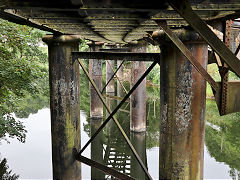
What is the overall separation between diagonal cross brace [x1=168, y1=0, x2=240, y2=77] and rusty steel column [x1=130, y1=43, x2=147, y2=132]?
7828mm

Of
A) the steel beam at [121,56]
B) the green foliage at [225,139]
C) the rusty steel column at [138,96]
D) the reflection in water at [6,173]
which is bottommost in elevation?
the reflection in water at [6,173]

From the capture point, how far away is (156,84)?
24.7 meters

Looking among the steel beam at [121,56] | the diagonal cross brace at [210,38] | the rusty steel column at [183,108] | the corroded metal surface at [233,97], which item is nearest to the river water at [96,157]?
the steel beam at [121,56]

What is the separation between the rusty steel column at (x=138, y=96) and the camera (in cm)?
968

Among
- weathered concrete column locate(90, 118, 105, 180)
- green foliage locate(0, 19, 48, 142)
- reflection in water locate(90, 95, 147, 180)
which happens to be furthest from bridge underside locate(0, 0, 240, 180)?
reflection in water locate(90, 95, 147, 180)

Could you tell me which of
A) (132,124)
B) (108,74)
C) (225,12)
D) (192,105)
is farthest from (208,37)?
(108,74)

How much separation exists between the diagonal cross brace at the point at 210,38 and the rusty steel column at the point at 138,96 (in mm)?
7828

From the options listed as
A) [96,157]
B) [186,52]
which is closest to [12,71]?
[186,52]

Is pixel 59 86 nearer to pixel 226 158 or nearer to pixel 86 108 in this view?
pixel 226 158

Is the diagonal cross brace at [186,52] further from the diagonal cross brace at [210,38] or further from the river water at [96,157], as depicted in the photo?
the river water at [96,157]

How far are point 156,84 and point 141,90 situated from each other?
49.6 feet

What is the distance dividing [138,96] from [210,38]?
325 inches

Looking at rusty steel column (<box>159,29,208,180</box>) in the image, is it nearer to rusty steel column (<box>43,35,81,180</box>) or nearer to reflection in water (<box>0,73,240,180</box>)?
rusty steel column (<box>43,35,81,180</box>)

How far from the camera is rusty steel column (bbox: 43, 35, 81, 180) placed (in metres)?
4.01
